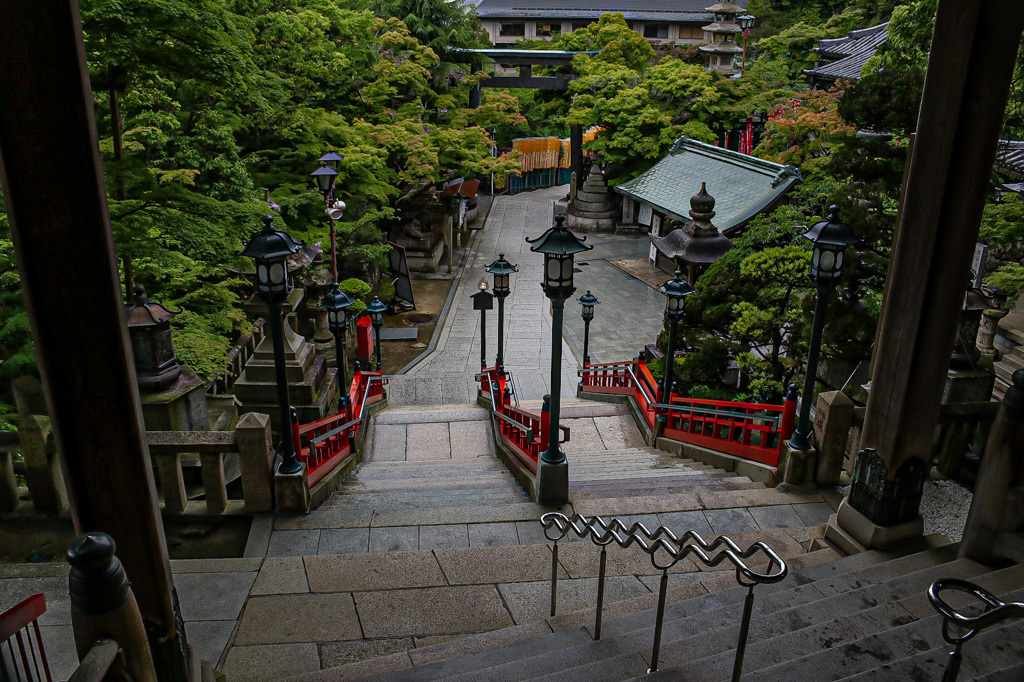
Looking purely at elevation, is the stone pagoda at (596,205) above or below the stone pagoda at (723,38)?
below

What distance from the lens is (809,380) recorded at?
847cm

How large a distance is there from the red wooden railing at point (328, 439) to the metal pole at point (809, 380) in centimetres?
550

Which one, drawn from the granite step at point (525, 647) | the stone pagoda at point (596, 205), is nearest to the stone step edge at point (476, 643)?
the granite step at point (525, 647)

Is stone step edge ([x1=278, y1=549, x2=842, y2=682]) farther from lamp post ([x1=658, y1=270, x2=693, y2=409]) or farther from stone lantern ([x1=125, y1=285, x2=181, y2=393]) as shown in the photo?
lamp post ([x1=658, y1=270, x2=693, y2=409])

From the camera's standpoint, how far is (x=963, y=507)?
7176 mm

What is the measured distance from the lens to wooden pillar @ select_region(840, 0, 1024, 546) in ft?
15.5

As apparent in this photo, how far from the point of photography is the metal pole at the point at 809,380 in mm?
8008

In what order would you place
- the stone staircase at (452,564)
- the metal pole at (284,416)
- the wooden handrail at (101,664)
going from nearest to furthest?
the wooden handrail at (101,664), the stone staircase at (452,564), the metal pole at (284,416)

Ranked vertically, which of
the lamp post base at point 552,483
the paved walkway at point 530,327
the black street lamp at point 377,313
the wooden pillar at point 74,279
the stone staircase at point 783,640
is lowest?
the paved walkway at point 530,327

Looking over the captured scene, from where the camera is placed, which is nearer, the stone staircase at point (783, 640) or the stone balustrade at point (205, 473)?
the stone staircase at point (783, 640)

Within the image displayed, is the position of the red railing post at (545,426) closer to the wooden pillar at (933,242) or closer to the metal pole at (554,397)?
the metal pole at (554,397)

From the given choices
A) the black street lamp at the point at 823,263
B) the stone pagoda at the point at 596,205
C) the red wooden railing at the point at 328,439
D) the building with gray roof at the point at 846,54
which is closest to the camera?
the black street lamp at the point at 823,263

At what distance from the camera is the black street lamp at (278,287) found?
299 inches

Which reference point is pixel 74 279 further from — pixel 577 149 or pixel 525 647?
pixel 577 149
